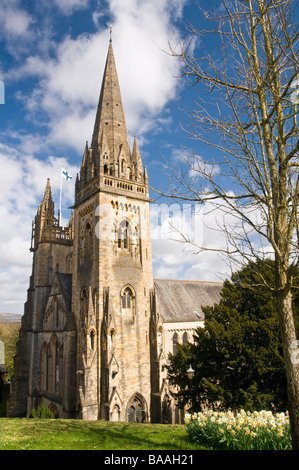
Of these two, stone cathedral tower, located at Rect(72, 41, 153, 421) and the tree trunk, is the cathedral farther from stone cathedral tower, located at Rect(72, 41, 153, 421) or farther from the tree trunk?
the tree trunk

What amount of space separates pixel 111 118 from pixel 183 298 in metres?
17.9

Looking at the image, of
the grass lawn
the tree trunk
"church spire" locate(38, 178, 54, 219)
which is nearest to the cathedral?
the grass lawn

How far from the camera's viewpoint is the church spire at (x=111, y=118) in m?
24.9

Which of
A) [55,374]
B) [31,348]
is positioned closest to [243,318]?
[55,374]

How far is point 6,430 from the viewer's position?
1002cm

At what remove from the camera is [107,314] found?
1998cm

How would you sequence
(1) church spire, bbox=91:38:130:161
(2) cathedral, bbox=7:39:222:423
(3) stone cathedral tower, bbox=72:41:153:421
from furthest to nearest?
(1) church spire, bbox=91:38:130:161
(2) cathedral, bbox=7:39:222:423
(3) stone cathedral tower, bbox=72:41:153:421

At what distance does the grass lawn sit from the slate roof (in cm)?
1695

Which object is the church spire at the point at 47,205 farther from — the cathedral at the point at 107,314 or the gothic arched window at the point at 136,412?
the gothic arched window at the point at 136,412

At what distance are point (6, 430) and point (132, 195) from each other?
1708 cm

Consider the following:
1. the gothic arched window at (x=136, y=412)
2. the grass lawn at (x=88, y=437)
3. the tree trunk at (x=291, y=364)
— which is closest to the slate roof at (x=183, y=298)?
the gothic arched window at (x=136, y=412)

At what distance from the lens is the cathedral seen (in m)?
19.6

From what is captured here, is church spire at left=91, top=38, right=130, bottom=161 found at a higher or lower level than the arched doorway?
higher

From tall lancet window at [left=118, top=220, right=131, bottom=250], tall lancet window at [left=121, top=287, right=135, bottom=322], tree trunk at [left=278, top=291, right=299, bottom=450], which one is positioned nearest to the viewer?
tree trunk at [left=278, top=291, right=299, bottom=450]
